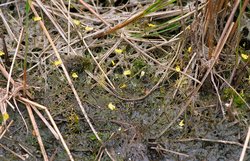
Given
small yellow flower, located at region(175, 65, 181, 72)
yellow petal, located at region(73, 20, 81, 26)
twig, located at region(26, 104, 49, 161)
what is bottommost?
twig, located at region(26, 104, 49, 161)

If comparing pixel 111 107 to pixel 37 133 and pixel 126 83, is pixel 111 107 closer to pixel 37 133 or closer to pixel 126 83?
pixel 126 83

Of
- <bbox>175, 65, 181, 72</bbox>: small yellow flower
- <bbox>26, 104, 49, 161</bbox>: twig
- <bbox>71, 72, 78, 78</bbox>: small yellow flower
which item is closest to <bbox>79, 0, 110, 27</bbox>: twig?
<bbox>71, 72, 78, 78</bbox>: small yellow flower

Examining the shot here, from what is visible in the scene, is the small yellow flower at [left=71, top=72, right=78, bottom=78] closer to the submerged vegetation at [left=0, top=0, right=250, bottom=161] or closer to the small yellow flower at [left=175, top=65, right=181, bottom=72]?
the submerged vegetation at [left=0, top=0, right=250, bottom=161]

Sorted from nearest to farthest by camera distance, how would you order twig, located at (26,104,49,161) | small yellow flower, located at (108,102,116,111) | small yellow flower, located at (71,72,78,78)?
twig, located at (26,104,49,161)
small yellow flower, located at (108,102,116,111)
small yellow flower, located at (71,72,78,78)

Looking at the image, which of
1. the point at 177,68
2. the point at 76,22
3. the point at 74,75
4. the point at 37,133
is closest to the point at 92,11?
the point at 76,22

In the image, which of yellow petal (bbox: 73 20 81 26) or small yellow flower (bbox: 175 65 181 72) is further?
yellow petal (bbox: 73 20 81 26)

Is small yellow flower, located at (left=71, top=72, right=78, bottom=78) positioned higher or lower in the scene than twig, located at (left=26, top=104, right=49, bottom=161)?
higher

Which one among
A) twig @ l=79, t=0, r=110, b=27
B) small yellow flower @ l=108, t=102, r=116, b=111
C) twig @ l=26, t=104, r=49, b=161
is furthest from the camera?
twig @ l=79, t=0, r=110, b=27

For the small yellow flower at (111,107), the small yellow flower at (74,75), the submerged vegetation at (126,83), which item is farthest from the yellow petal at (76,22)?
the small yellow flower at (111,107)

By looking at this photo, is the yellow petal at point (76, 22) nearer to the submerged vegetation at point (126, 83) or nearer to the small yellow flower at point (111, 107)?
the submerged vegetation at point (126, 83)
